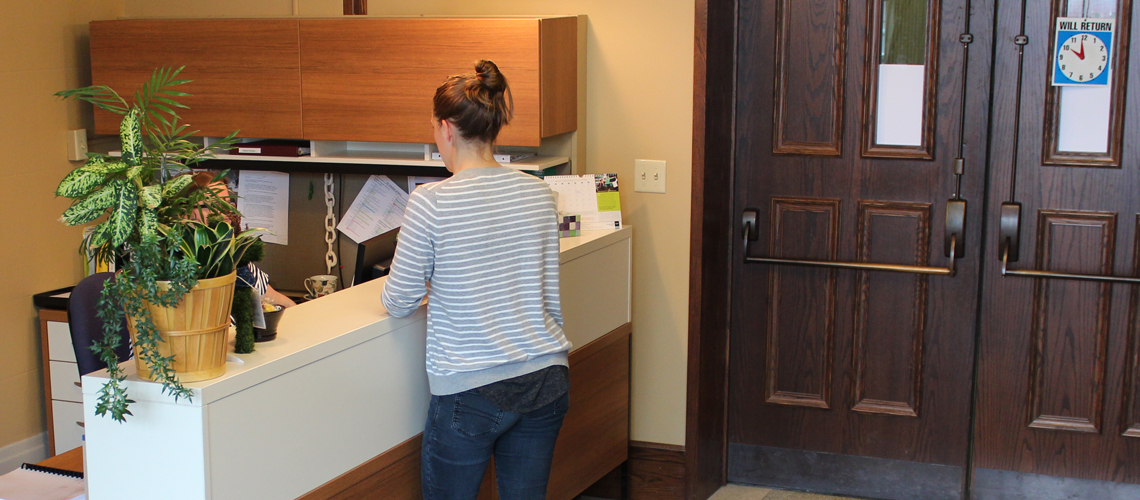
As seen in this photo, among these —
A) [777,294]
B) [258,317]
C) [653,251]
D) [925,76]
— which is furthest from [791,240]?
[258,317]

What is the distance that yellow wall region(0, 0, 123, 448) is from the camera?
337cm

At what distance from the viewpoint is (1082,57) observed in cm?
296

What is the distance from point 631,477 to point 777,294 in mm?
852

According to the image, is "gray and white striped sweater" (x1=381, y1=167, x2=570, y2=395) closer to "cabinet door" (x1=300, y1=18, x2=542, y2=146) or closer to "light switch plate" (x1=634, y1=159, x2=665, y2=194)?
"cabinet door" (x1=300, y1=18, x2=542, y2=146)

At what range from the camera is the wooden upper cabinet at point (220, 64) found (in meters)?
3.17

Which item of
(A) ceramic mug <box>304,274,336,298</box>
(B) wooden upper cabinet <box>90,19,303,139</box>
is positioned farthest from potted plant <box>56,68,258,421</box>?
(A) ceramic mug <box>304,274,336,298</box>

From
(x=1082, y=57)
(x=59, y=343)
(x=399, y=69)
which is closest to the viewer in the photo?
(x=1082, y=57)

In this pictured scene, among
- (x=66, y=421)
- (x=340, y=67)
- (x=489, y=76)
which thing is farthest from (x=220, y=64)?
(x=489, y=76)

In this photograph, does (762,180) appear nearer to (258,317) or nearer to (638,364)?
(638,364)

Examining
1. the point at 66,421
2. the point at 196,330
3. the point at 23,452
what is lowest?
the point at 23,452

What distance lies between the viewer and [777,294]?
3.36m

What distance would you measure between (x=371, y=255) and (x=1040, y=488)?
2.36 meters

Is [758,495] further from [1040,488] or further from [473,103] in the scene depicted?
[473,103]

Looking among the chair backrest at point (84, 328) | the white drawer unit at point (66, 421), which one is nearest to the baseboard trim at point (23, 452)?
the white drawer unit at point (66, 421)
